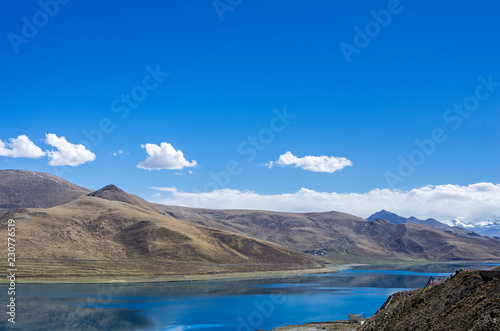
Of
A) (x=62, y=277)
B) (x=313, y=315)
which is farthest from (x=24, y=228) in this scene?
(x=313, y=315)

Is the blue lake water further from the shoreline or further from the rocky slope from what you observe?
the rocky slope

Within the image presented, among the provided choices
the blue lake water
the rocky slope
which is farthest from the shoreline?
the rocky slope

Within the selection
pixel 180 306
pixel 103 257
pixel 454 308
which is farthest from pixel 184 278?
pixel 454 308

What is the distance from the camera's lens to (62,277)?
141 metres

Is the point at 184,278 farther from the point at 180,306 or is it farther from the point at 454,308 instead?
the point at 454,308

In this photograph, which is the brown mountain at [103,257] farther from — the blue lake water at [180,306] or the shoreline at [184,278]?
the blue lake water at [180,306]

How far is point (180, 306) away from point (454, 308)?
7768cm

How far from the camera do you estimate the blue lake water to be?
75.5 m

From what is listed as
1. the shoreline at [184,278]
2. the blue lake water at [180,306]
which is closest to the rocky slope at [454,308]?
the blue lake water at [180,306]

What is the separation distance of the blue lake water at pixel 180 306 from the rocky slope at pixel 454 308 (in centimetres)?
4496

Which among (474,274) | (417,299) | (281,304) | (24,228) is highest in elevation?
(24,228)

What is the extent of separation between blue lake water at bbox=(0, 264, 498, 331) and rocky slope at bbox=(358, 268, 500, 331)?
44962 mm

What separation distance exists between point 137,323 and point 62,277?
7956 cm

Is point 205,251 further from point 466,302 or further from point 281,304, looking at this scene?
point 466,302
